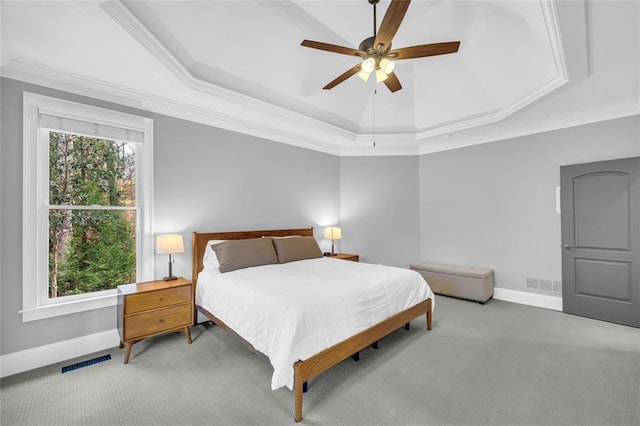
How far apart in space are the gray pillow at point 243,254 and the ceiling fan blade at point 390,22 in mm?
2542

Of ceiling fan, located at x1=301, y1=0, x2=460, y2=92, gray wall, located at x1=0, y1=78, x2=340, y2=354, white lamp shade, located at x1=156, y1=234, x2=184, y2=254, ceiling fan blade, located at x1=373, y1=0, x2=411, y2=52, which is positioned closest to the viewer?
ceiling fan blade, located at x1=373, y1=0, x2=411, y2=52

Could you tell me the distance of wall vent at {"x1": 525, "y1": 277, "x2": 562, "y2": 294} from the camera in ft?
13.5

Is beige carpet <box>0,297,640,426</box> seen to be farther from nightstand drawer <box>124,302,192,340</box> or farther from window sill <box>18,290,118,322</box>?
window sill <box>18,290,118,322</box>

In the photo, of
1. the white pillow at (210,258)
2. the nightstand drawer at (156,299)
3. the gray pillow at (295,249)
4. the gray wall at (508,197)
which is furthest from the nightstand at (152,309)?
the gray wall at (508,197)

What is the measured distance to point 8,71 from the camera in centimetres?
250

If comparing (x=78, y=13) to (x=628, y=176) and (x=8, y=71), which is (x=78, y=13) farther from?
(x=628, y=176)

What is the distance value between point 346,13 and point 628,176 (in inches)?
152

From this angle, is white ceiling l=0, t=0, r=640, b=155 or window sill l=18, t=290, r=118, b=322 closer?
white ceiling l=0, t=0, r=640, b=155

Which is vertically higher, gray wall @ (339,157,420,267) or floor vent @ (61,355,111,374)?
gray wall @ (339,157,420,267)

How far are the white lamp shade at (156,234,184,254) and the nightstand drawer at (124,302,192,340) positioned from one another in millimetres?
592

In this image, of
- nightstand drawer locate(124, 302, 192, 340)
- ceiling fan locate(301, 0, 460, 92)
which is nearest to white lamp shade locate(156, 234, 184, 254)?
nightstand drawer locate(124, 302, 192, 340)

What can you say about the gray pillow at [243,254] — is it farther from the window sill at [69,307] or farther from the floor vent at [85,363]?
the floor vent at [85,363]

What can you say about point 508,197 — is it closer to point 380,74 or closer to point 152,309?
point 380,74

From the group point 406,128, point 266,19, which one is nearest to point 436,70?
point 406,128
